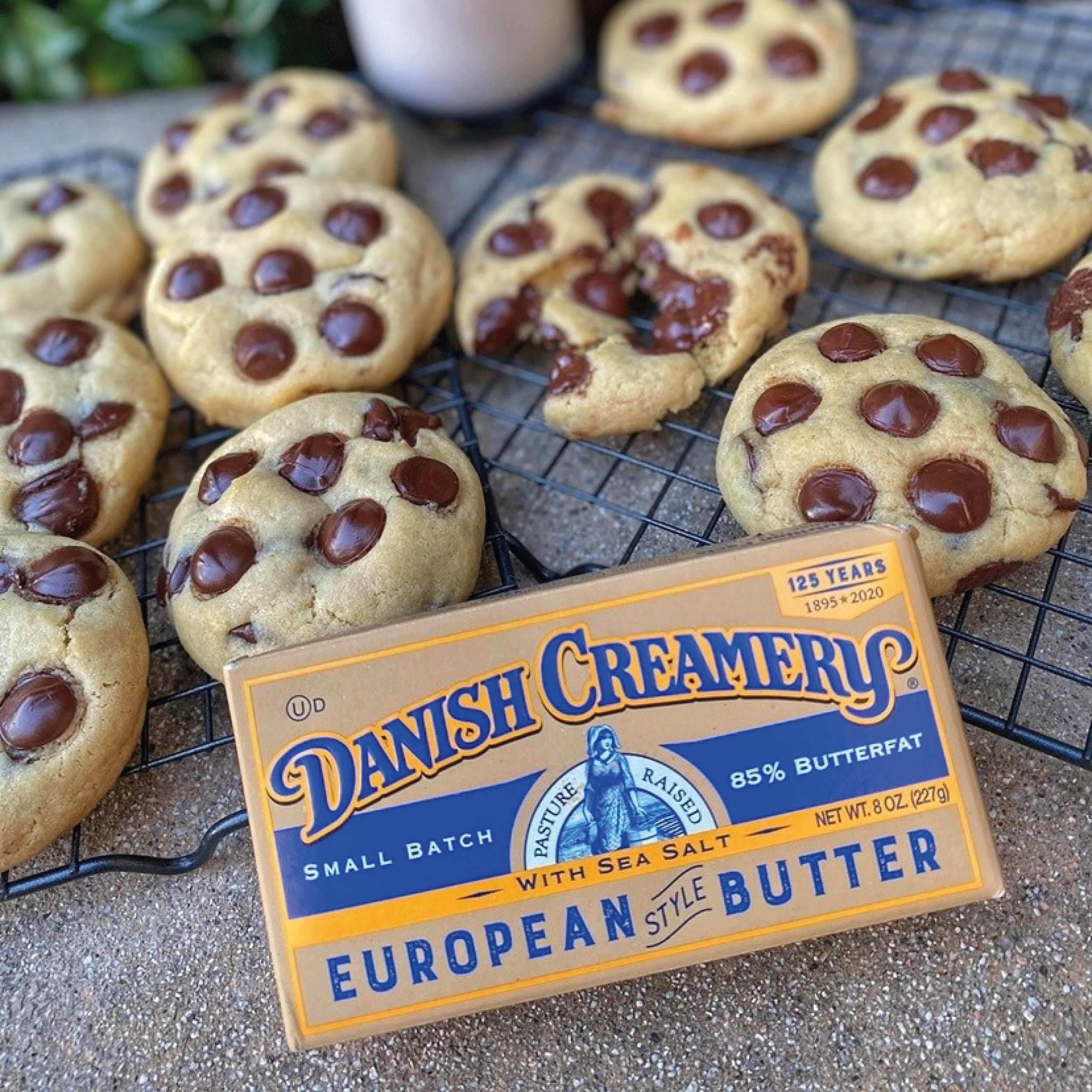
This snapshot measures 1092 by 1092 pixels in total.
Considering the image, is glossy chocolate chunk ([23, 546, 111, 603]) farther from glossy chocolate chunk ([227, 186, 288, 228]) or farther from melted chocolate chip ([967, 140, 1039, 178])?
melted chocolate chip ([967, 140, 1039, 178])

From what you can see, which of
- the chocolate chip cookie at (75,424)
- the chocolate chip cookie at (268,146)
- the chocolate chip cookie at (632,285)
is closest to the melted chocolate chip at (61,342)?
the chocolate chip cookie at (75,424)

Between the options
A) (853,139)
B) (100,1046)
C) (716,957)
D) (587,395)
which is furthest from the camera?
(853,139)

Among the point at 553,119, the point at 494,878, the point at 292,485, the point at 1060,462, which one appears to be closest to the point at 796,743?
the point at 494,878

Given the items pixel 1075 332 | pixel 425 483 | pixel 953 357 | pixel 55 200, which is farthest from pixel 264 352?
pixel 1075 332

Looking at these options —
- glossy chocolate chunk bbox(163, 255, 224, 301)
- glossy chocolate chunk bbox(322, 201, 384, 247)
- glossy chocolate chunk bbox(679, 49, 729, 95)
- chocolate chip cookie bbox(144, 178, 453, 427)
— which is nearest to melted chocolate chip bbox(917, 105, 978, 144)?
glossy chocolate chunk bbox(679, 49, 729, 95)

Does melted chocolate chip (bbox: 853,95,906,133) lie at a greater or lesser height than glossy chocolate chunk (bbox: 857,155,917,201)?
greater

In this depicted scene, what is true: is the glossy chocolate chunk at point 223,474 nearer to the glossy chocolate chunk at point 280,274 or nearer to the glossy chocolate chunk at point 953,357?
the glossy chocolate chunk at point 280,274

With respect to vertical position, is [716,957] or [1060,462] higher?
[1060,462]

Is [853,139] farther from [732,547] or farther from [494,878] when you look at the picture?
[494,878]
